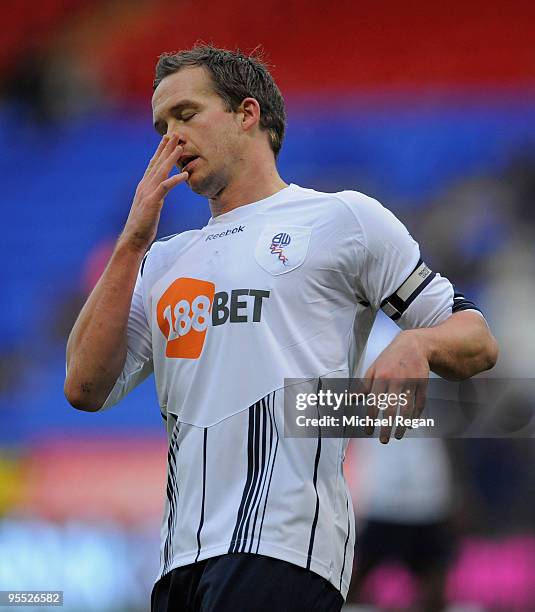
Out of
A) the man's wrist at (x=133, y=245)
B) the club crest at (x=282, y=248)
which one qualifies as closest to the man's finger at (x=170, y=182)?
the man's wrist at (x=133, y=245)

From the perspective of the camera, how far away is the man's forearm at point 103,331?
Answer: 2621 millimetres

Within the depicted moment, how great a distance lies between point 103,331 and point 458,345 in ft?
2.80

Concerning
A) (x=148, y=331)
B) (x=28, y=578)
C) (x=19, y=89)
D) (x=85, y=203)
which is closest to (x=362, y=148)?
(x=85, y=203)

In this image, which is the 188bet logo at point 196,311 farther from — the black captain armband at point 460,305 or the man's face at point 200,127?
the black captain armband at point 460,305

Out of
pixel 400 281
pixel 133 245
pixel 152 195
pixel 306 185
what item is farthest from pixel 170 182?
pixel 306 185

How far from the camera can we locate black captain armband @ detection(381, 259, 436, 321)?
2482 mm

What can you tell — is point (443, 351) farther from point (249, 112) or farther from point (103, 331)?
point (249, 112)

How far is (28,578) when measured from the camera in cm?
522

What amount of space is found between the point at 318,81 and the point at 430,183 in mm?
934

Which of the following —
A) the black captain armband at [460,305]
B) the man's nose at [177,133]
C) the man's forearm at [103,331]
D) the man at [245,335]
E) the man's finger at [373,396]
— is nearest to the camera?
the man's finger at [373,396]

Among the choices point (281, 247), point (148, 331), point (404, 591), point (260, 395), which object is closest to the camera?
point (260, 395)

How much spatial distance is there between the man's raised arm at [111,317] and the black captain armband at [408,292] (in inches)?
23.8

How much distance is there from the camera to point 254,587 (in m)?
2.21

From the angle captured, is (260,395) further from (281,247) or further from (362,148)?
(362,148)
